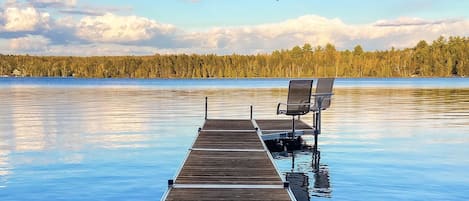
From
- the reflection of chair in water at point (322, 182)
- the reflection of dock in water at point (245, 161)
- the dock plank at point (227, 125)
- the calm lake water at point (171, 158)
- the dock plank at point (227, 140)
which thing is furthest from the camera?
the dock plank at point (227, 125)

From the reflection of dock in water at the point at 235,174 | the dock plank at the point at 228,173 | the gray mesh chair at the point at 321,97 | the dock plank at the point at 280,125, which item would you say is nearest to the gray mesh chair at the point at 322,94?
the gray mesh chair at the point at 321,97

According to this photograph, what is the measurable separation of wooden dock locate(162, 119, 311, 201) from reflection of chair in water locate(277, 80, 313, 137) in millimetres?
2122

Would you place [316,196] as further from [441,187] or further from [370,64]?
[370,64]

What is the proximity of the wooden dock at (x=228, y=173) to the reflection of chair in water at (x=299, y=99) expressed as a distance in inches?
83.5

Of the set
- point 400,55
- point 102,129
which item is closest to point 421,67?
point 400,55

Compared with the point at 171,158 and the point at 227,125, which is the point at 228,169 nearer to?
the point at 171,158

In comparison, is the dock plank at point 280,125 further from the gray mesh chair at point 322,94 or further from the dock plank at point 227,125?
the gray mesh chair at point 322,94

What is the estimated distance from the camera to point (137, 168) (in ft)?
46.9

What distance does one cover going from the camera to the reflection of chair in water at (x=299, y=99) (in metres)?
17.3

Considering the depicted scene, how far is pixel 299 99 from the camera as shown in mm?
17578

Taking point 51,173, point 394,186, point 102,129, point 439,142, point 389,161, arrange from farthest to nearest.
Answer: point 102,129, point 439,142, point 389,161, point 51,173, point 394,186

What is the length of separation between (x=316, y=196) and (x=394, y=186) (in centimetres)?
199

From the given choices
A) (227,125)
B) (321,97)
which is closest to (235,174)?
(321,97)

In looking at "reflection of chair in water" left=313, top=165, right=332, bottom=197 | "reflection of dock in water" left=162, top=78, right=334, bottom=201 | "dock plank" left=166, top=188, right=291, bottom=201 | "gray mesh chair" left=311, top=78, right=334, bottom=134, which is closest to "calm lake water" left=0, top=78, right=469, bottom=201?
"reflection of chair in water" left=313, top=165, right=332, bottom=197
